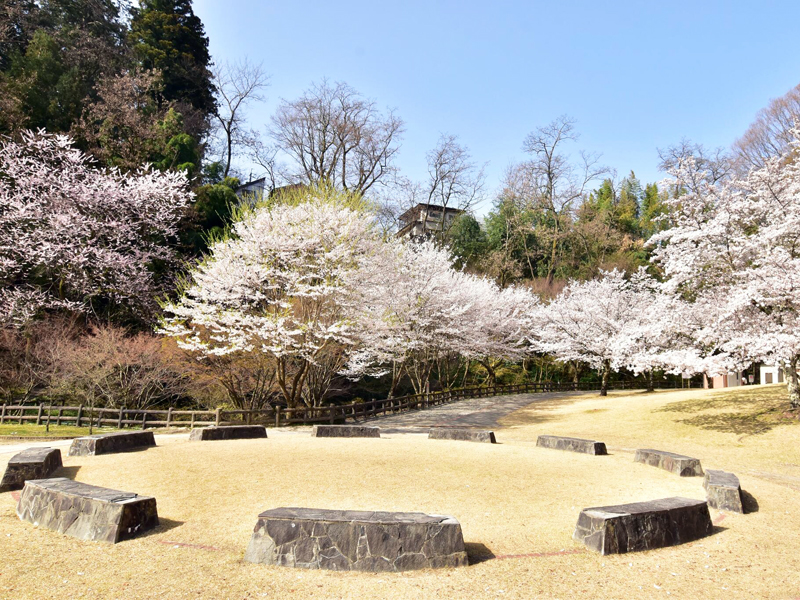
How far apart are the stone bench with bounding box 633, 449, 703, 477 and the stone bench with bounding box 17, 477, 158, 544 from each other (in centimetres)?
894

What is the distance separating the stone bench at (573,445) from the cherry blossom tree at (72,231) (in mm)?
18300

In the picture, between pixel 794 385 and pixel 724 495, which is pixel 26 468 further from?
pixel 794 385

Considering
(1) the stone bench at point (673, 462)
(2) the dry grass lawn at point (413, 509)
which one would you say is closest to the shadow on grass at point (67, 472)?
(2) the dry grass lawn at point (413, 509)

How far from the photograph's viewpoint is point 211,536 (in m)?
5.69

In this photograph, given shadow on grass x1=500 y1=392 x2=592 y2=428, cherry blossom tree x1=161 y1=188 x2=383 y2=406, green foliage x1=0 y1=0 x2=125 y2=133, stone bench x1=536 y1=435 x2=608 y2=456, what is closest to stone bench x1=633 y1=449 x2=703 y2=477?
stone bench x1=536 y1=435 x2=608 y2=456

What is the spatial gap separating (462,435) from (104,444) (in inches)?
319

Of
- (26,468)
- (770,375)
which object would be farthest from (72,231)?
(770,375)

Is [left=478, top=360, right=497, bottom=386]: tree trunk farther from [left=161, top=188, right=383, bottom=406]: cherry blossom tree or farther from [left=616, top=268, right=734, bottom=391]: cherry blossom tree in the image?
[left=161, top=188, right=383, bottom=406]: cherry blossom tree

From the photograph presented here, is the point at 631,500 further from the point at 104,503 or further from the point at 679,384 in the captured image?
the point at 679,384

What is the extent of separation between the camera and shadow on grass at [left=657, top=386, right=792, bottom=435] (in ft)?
53.6

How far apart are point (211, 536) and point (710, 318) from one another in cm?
1610

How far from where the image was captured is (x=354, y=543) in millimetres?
5035

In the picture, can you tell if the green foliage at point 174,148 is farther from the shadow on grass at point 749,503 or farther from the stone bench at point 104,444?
the shadow on grass at point 749,503

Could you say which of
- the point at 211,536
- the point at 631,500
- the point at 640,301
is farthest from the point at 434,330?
the point at 211,536
